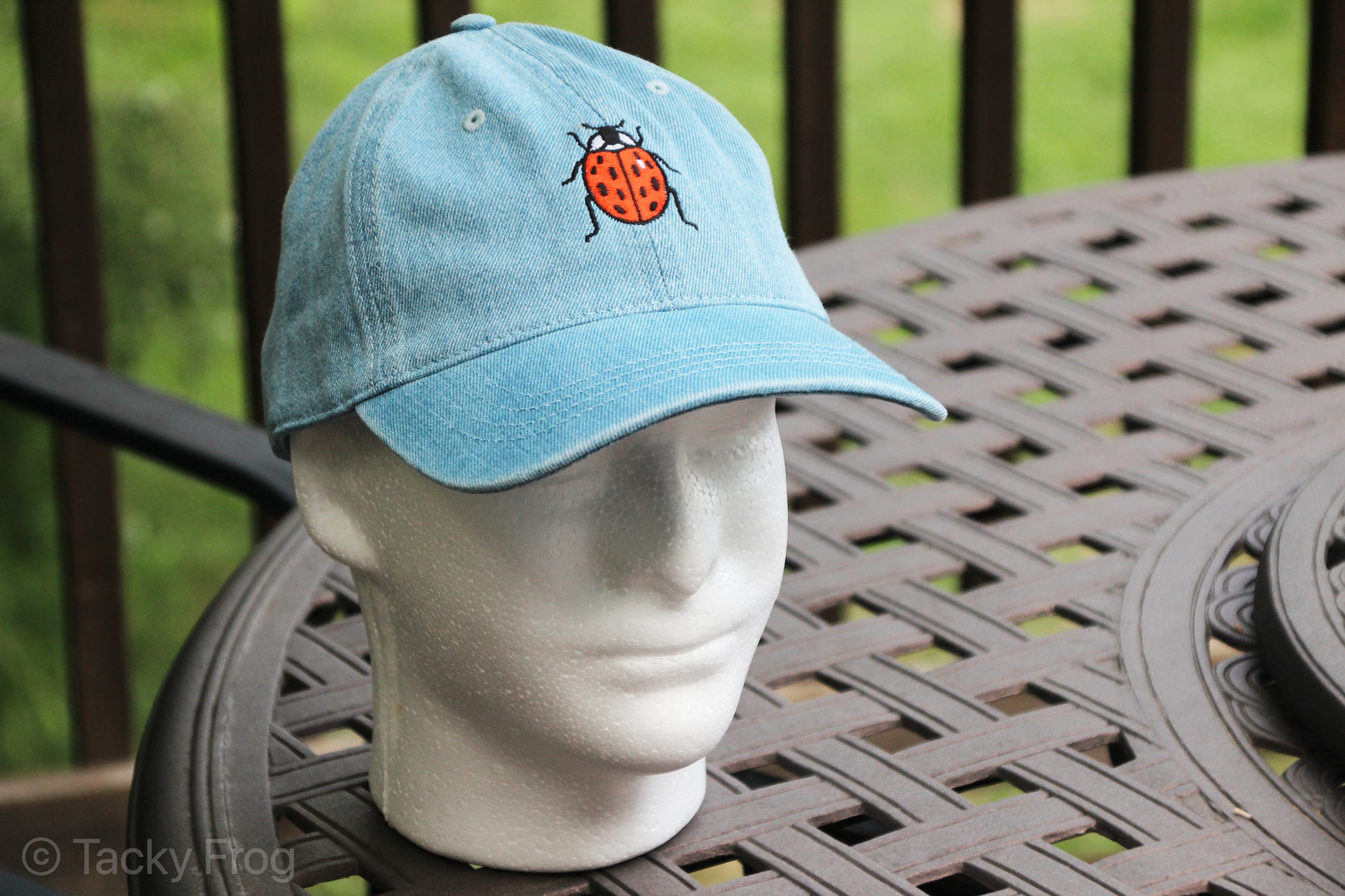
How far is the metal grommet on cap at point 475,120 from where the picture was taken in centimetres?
75

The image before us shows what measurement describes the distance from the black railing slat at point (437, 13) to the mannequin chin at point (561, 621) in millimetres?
1099

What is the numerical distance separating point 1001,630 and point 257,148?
1.19 metres

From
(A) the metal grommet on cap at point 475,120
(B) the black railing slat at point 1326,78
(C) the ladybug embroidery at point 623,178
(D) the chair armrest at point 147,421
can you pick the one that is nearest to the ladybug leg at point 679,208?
(C) the ladybug embroidery at point 623,178

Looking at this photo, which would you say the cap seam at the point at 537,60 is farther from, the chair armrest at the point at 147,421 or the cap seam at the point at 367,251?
the chair armrest at the point at 147,421

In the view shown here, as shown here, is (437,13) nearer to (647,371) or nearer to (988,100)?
(988,100)

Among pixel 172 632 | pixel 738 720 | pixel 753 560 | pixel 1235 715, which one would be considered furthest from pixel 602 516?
pixel 172 632

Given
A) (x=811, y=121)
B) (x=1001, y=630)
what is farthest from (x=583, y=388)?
(x=811, y=121)

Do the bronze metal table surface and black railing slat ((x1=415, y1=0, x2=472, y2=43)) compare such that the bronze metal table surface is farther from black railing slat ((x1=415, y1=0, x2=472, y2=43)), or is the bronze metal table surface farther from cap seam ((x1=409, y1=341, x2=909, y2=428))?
black railing slat ((x1=415, y1=0, x2=472, y2=43))

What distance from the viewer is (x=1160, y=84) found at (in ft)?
6.40

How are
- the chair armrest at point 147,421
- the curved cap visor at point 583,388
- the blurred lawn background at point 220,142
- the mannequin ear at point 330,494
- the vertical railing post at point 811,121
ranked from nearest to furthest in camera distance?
the curved cap visor at point 583,388
the mannequin ear at point 330,494
the chair armrest at point 147,421
the vertical railing post at point 811,121
the blurred lawn background at point 220,142

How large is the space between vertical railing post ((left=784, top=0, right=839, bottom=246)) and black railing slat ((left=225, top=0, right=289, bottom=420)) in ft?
2.15

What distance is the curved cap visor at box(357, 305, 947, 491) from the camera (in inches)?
27.0

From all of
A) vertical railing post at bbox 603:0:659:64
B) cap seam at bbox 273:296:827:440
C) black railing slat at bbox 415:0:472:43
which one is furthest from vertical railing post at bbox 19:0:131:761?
cap seam at bbox 273:296:827:440

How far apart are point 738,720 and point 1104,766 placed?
23 centimetres
